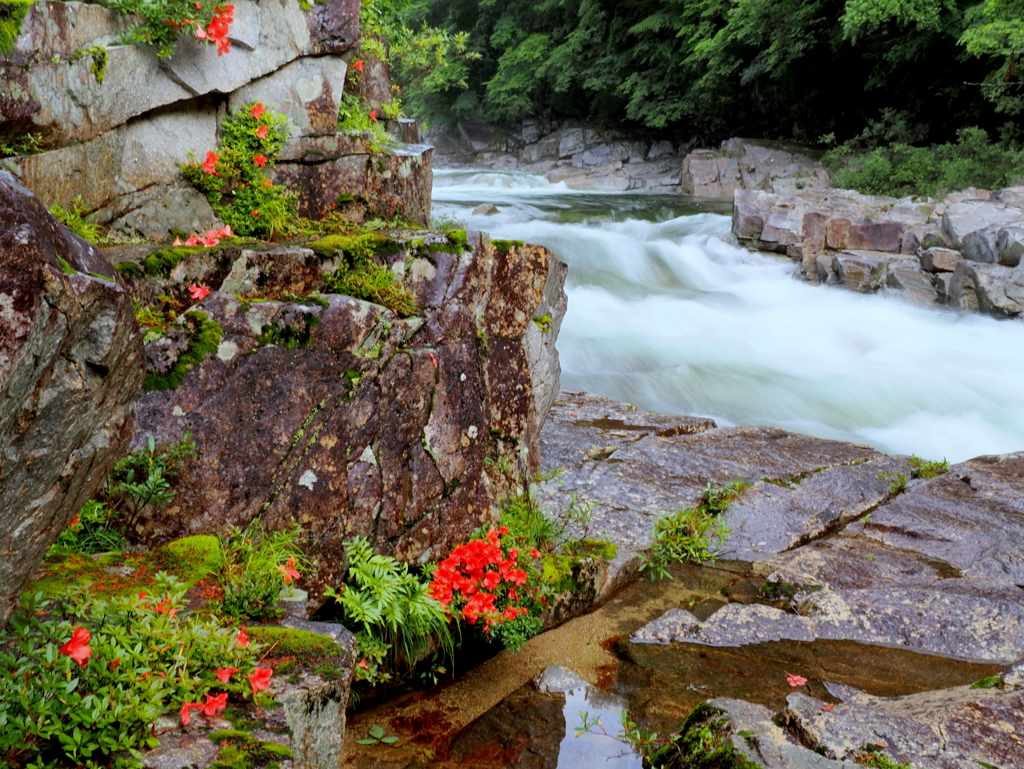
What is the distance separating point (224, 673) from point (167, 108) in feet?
13.0

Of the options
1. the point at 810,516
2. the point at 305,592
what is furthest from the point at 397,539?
the point at 810,516

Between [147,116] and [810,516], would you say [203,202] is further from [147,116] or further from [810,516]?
[810,516]

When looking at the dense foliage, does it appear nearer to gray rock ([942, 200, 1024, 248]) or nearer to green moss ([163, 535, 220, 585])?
gray rock ([942, 200, 1024, 248])

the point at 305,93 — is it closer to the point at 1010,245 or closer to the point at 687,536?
the point at 687,536

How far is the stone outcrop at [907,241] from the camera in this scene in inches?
494

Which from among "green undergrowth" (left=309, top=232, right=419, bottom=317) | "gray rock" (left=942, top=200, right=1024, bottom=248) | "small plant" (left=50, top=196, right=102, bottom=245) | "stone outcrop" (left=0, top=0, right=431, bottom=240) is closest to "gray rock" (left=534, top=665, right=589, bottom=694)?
"green undergrowth" (left=309, top=232, right=419, bottom=317)

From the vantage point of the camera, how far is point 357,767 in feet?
10.7

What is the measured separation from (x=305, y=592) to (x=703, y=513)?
3.80m

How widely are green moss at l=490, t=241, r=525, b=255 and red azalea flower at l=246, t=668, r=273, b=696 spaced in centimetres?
312

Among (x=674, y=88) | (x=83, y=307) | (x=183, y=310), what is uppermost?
(x=674, y=88)

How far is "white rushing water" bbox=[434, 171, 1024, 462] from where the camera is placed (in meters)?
9.16

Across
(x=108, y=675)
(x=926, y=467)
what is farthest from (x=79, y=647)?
(x=926, y=467)

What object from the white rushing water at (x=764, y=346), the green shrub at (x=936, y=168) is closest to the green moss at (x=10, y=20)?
the white rushing water at (x=764, y=346)

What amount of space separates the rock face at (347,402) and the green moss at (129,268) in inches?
2.6
